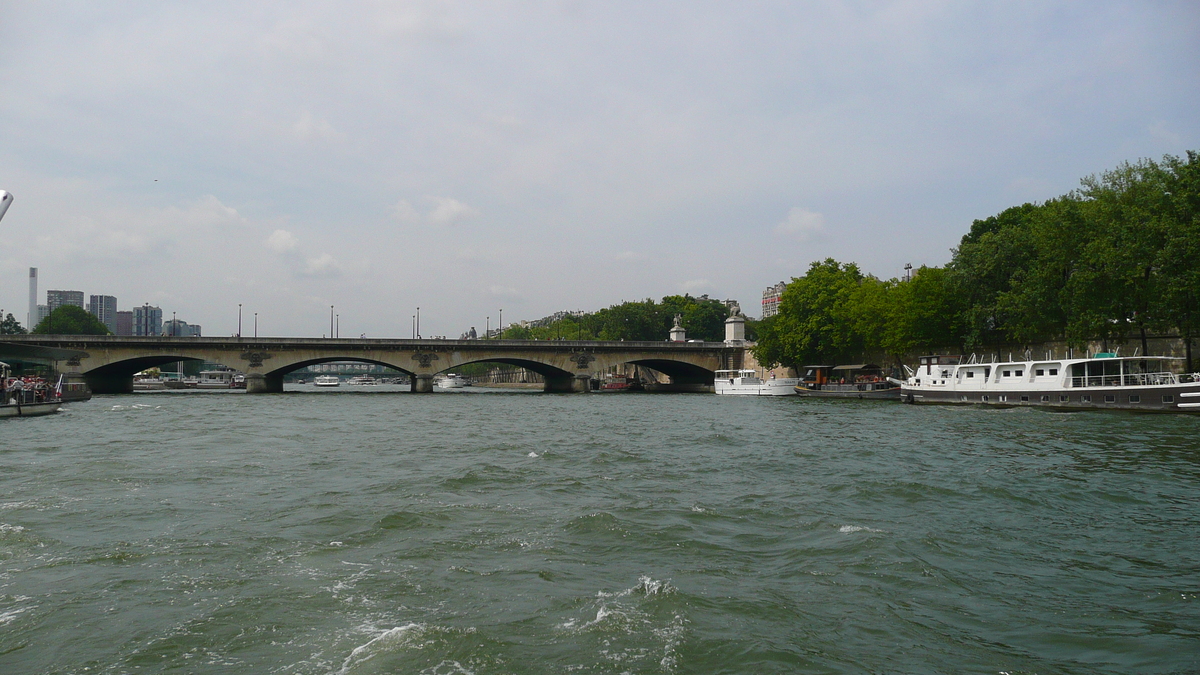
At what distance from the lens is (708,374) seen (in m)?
98.7

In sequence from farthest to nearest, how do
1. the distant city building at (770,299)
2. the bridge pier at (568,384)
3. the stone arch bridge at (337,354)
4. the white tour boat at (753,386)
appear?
the distant city building at (770,299), the bridge pier at (568,384), the white tour boat at (753,386), the stone arch bridge at (337,354)

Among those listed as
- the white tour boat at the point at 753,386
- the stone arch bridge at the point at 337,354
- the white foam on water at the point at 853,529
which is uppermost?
the stone arch bridge at the point at 337,354

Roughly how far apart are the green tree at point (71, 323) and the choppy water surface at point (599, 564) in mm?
125007

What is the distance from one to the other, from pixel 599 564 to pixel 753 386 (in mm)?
66327

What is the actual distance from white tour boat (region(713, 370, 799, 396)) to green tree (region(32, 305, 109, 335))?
101612 mm

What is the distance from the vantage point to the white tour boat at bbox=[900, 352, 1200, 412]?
39.4 metres

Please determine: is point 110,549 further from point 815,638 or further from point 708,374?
point 708,374

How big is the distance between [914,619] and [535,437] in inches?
880

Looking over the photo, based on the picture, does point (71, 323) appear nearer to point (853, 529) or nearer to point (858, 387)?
point (858, 387)

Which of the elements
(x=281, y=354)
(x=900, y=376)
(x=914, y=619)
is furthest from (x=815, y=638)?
(x=281, y=354)

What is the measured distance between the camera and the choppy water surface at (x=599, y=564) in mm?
7477

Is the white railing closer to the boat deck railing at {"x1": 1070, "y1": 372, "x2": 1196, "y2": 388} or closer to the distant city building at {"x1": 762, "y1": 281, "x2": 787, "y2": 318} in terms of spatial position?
the boat deck railing at {"x1": 1070, "y1": 372, "x2": 1196, "y2": 388}

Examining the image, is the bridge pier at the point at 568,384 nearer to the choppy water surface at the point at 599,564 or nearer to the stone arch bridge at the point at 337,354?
the stone arch bridge at the point at 337,354

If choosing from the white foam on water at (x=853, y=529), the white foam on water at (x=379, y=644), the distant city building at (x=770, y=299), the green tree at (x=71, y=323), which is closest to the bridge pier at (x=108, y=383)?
the green tree at (x=71, y=323)
